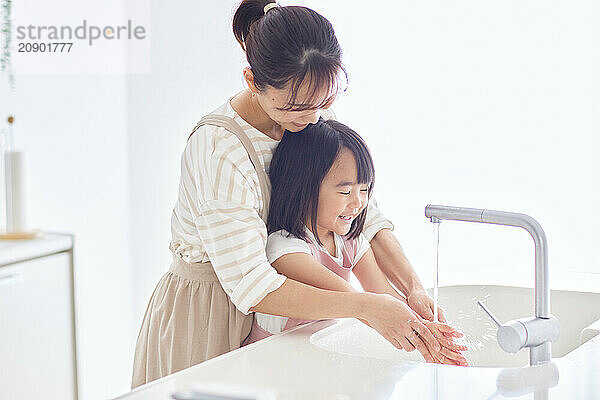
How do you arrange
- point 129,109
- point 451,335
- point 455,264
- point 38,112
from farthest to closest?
point 129,109 < point 38,112 < point 455,264 < point 451,335

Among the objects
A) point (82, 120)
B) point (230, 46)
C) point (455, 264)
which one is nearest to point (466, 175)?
point (455, 264)

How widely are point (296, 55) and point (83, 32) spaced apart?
1.48m

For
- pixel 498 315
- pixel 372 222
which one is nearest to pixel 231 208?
pixel 372 222

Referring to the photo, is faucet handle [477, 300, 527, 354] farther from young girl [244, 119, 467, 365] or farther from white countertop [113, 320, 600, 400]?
young girl [244, 119, 467, 365]

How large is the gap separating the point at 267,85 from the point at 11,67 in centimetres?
136

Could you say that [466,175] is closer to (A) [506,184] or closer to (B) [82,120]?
(A) [506,184]

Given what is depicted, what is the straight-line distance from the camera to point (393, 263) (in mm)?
1287

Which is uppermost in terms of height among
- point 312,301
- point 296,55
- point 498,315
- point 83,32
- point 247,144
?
point 83,32

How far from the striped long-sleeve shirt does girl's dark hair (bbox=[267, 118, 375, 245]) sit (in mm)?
28

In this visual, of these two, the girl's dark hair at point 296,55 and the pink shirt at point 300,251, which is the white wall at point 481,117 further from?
the girl's dark hair at point 296,55

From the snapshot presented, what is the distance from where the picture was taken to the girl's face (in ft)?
3.81

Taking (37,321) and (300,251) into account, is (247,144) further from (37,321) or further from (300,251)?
(37,321)

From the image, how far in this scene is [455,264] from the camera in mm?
2064

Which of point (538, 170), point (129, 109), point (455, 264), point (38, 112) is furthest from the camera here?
point (129, 109)
